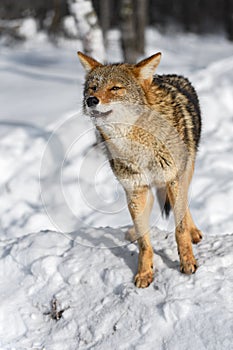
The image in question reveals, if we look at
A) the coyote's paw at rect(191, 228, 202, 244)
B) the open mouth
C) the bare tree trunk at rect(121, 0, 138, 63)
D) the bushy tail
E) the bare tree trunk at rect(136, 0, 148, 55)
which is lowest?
the coyote's paw at rect(191, 228, 202, 244)

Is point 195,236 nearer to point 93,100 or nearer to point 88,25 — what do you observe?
point 93,100

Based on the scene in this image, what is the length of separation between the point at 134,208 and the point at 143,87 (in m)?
0.94

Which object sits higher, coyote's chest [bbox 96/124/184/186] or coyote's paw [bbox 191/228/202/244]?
coyote's chest [bbox 96/124/184/186]

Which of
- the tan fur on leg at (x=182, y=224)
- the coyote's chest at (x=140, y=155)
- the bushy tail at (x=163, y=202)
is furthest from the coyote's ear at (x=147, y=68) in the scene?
the bushy tail at (x=163, y=202)

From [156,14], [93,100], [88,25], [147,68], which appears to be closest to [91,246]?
[93,100]

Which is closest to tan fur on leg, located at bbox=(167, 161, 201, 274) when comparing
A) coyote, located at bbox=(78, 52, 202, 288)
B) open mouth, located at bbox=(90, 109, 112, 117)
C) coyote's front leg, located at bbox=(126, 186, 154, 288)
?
coyote, located at bbox=(78, 52, 202, 288)

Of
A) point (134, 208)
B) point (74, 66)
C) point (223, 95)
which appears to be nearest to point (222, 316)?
point (134, 208)

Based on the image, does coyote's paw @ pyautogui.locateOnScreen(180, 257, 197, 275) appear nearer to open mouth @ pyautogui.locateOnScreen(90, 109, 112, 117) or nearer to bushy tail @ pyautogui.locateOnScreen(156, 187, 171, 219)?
bushy tail @ pyautogui.locateOnScreen(156, 187, 171, 219)

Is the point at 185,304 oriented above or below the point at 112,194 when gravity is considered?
below

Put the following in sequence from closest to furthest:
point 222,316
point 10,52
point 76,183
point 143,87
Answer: point 222,316
point 143,87
point 76,183
point 10,52

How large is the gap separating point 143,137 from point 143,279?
106cm

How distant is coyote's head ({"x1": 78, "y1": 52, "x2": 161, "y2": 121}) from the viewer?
141 inches

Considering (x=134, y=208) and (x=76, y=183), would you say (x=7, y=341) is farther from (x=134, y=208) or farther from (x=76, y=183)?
(x=76, y=183)

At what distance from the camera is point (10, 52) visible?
60.8 feet
